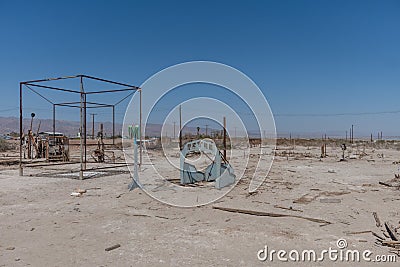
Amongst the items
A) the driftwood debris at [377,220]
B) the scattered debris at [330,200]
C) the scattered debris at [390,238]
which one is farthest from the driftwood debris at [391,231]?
the scattered debris at [330,200]

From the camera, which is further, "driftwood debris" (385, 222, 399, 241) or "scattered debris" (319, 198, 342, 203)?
"scattered debris" (319, 198, 342, 203)

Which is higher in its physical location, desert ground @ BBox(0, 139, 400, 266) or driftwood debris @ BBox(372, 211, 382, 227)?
driftwood debris @ BBox(372, 211, 382, 227)

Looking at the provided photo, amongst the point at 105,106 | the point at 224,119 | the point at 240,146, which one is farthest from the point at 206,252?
the point at 240,146

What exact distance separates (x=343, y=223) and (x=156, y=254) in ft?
11.6

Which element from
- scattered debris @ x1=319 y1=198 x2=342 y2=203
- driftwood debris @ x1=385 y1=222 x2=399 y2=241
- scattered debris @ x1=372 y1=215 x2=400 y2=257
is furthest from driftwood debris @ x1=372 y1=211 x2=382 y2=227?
scattered debris @ x1=319 y1=198 x2=342 y2=203

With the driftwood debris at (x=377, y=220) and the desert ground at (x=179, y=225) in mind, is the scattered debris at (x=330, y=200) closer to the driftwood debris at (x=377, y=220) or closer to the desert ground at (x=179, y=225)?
the desert ground at (x=179, y=225)

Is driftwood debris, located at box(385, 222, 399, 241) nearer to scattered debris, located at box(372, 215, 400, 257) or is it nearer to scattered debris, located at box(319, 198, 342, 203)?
scattered debris, located at box(372, 215, 400, 257)

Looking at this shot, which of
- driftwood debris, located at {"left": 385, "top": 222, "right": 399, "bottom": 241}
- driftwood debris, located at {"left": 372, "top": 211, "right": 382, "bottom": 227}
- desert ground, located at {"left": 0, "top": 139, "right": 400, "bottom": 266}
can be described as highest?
driftwood debris, located at {"left": 385, "top": 222, "right": 399, "bottom": 241}

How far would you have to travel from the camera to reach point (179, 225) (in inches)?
227

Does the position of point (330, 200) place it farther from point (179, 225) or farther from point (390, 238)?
point (179, 225)

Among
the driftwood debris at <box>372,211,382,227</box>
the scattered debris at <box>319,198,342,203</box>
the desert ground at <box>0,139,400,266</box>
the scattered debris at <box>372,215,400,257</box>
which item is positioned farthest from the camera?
the scattered debris at <box>319,198,342,203</box>

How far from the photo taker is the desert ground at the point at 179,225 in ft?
14.1

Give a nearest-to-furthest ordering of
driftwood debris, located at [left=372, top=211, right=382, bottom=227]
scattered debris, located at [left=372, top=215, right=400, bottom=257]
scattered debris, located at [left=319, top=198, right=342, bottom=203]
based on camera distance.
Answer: scattered debris, located at [left=372, top=215, right=400, bottom=257]
driftwood debris, located at [left=372, top=211, right=382, bottom=227]
scattered debris, located at [left=319, top=198, right=342, bottom=203]

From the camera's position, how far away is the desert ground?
429cm
